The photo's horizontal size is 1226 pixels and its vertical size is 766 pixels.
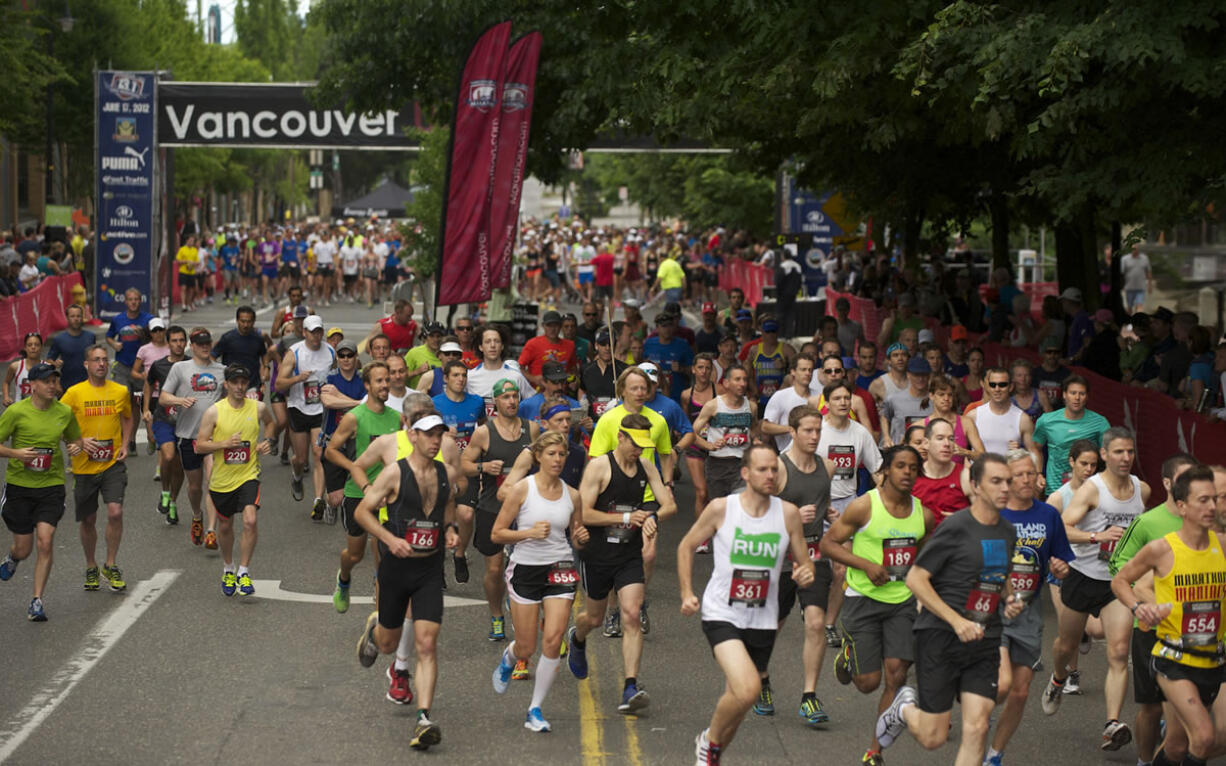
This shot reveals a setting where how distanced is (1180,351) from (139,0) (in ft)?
146

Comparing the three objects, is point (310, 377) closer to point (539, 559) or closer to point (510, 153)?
point (510, 153)

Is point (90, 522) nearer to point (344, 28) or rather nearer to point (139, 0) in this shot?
point (344, 28)

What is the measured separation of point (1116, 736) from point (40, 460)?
7599 millimetres

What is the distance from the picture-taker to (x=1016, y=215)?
30125 millimetres

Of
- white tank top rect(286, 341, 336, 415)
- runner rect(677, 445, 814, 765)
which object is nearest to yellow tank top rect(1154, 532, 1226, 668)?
runner rect(677, 445, 814, 765)

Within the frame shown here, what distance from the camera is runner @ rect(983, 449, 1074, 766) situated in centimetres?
883

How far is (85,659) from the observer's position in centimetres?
1137

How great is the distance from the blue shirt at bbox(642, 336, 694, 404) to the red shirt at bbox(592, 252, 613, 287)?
2519 cm

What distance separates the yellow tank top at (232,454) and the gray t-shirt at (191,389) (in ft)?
5.61

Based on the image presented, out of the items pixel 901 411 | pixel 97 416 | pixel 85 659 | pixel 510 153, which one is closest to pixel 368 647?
pixel 85 659

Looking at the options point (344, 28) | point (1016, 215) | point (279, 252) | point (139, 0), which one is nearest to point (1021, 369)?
point (344, 28)

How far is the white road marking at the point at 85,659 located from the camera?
9.70 m

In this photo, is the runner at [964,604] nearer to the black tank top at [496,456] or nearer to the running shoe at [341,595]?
the black tank top at [496,456]

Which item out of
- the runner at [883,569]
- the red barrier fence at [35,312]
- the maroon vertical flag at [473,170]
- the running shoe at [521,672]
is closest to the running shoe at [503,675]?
the running shoe at [521,672]
